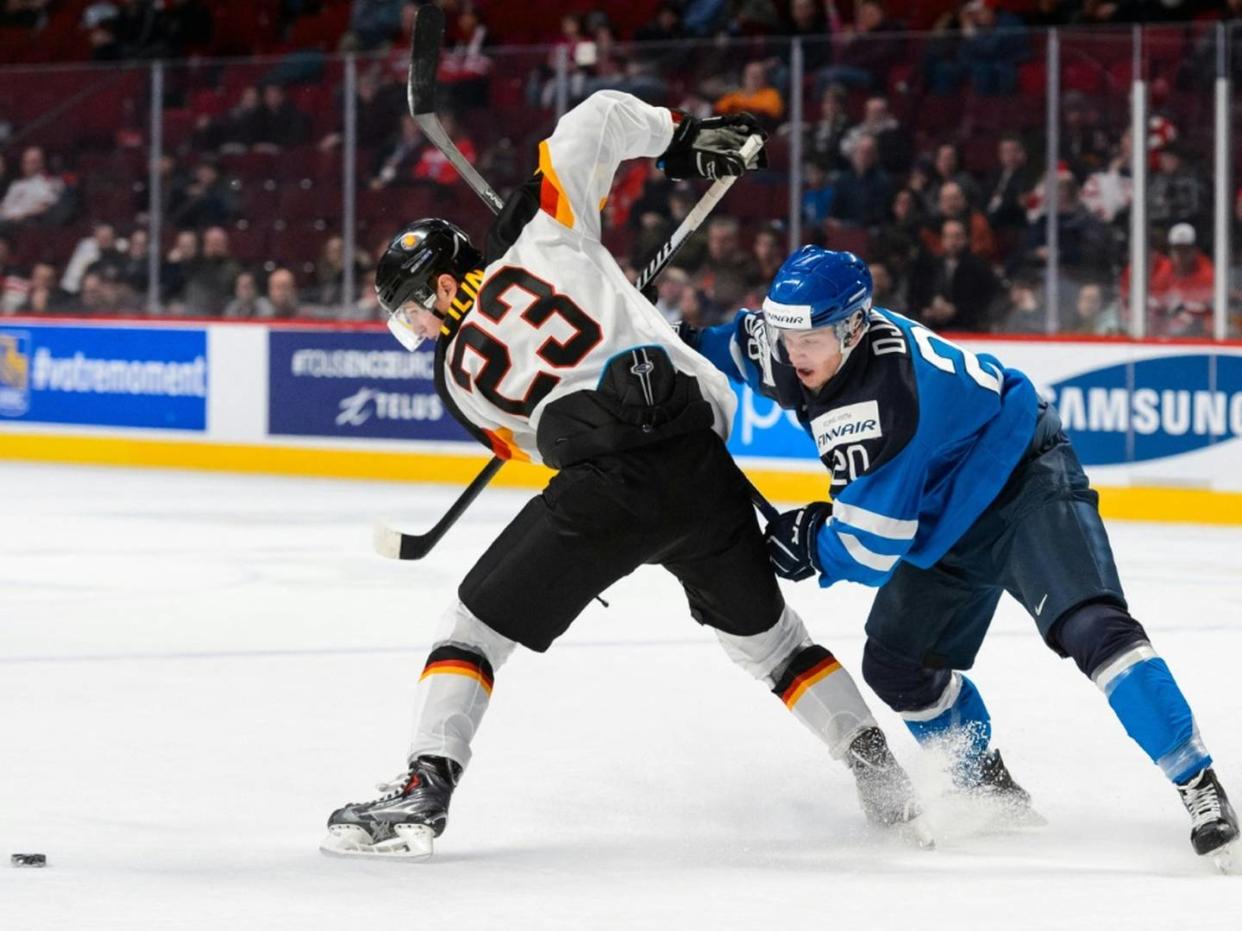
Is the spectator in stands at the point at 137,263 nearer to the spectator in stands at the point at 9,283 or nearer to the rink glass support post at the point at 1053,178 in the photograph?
the spectator in stands at the point at 9,283

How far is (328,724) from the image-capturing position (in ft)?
14.4

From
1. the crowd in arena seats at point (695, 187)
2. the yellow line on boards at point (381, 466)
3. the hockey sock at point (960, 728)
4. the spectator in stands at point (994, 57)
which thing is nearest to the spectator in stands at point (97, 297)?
the crowd in arena seats at point (695, 187)

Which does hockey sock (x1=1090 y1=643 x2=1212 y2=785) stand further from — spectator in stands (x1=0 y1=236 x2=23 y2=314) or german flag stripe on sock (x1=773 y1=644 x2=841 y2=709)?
spectator in stands (x1=0 y1=236 x2=23 y2=314)

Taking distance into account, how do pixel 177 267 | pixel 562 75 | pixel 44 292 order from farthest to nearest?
pixel 44 292
pixel 177 267
pixel 562 75

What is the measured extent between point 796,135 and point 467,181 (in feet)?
17.5

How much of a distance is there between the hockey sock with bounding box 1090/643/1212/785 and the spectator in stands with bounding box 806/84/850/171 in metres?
6.04

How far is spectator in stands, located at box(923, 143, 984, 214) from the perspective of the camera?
29.0 ft

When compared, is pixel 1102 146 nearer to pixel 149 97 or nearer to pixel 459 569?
pixel 459 569

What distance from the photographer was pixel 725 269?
9.31 meters

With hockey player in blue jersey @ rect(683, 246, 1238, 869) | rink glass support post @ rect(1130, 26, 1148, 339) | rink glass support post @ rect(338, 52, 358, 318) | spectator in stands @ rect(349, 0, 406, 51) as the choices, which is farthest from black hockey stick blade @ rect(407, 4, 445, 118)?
spectator in stands @ rect(349, 0, 406, 51)

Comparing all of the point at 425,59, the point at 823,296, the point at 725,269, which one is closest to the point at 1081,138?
the point at 725,269

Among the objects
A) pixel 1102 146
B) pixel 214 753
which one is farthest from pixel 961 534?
pixel 1102 146

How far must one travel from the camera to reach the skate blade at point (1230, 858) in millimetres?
3096

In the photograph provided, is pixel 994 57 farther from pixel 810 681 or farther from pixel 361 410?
pixel 810 681
